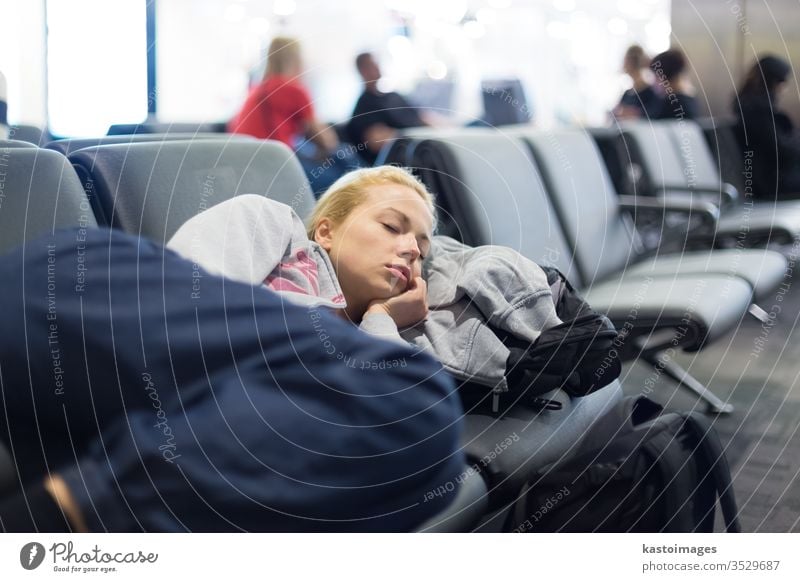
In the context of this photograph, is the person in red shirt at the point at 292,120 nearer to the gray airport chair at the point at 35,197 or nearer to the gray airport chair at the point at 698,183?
the gray airport chair at the point at 35,197

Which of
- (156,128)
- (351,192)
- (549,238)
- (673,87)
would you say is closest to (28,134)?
(156,128)

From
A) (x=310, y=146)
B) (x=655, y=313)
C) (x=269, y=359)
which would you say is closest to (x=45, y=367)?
(x=269, y=359)

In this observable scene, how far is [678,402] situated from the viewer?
3.60 feet

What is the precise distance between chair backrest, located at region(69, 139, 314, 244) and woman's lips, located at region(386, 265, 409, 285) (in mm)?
137

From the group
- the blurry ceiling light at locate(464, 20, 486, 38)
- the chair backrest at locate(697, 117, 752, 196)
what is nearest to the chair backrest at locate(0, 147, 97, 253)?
the blurry ceiling light at locate(464, 20, 486, 38)

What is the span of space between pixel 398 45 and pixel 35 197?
1.47 feet

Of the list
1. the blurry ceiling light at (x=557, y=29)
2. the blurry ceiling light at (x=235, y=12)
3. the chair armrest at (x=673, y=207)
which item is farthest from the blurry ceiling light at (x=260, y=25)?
the chair armrest at (x=673, y=207)

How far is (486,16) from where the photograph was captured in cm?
111

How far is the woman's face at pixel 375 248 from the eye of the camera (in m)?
0.96

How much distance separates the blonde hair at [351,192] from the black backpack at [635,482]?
1.07 feet

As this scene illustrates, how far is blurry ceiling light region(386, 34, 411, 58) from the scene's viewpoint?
1047 millimetres

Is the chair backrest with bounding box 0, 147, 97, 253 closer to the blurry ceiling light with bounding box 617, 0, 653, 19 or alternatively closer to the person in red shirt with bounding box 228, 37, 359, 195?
the person in red shirt with bounding box 228, 37, 359, 195

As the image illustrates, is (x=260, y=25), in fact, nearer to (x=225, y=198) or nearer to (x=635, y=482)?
(x=225, y=198)

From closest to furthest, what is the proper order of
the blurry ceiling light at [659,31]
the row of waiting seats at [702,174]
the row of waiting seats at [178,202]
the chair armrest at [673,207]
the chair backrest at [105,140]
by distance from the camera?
1. the row of waiting seats at [178,202]
2. the chair backrest at [105,140]
3. the blurry ceiling light at [659,31]
4. the row of waiting seats at [702,174]
5. the chair armrest at [673,207]
